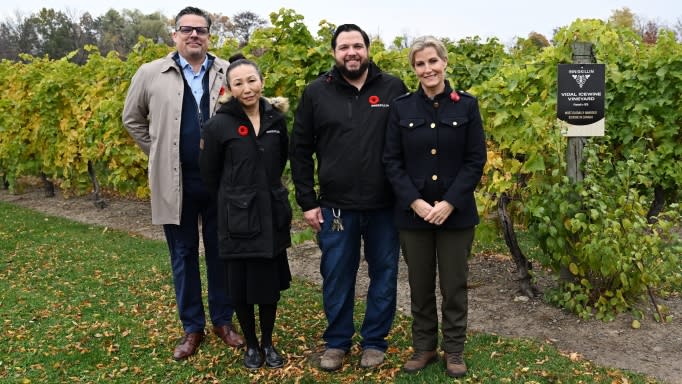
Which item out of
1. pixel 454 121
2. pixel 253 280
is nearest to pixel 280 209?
pixel 253 280

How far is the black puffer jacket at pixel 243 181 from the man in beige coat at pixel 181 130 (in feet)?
1.08

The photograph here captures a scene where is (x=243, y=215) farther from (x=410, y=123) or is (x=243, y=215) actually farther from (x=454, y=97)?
(x=454, y=97)

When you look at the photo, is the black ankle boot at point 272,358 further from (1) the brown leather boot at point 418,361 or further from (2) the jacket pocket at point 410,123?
(2) the jacket pocket at point 410,123

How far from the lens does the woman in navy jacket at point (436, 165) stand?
11.0 ft

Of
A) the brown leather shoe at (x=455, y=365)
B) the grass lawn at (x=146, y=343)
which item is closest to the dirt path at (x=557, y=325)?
the grass lawn at (x=146, y=343)

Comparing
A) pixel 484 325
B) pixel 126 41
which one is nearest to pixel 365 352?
pixel 484 325

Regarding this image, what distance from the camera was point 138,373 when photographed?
3938mm

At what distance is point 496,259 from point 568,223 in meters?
2.12

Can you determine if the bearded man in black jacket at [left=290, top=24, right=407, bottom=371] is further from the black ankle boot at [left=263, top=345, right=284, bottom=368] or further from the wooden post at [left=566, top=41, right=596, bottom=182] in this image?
the wooden post at [left=566, top=41, right=596, bottom=182]

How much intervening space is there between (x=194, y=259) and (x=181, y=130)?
0.87 meters

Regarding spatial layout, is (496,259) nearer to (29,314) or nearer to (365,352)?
(365,352)

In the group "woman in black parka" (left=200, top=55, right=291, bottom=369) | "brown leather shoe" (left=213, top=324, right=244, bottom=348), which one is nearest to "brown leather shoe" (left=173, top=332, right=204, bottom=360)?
"brown leather shoe" (left=213, top=324, right=244, bottom=348)

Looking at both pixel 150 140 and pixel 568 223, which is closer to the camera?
pixel 150 140

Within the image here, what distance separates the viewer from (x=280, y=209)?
11.9 feet
